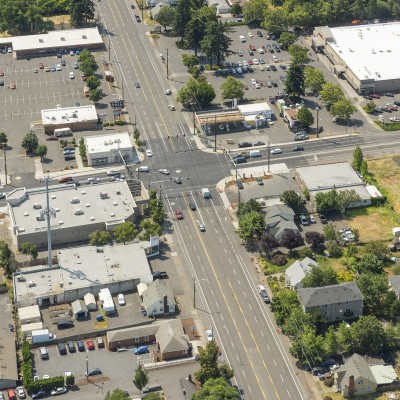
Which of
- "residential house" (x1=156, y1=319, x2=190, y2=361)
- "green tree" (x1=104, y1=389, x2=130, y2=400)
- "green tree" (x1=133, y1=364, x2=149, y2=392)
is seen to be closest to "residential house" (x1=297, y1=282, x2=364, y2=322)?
"residential house" (x1=156, y1=319, x2=190, y2=361)

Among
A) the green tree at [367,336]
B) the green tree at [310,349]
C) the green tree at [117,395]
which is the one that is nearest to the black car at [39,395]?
the green tree at [117,395]

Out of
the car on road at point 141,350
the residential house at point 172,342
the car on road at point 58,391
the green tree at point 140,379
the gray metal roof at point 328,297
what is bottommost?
the car on road at point 58,391

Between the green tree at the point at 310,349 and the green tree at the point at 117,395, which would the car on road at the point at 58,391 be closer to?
the green tree at the point at 117,395

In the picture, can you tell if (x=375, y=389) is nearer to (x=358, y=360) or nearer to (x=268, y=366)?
(x=358, y=360)

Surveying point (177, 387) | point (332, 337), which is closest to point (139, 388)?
point (177, 387)

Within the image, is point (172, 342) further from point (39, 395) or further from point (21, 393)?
point (21, 393)
